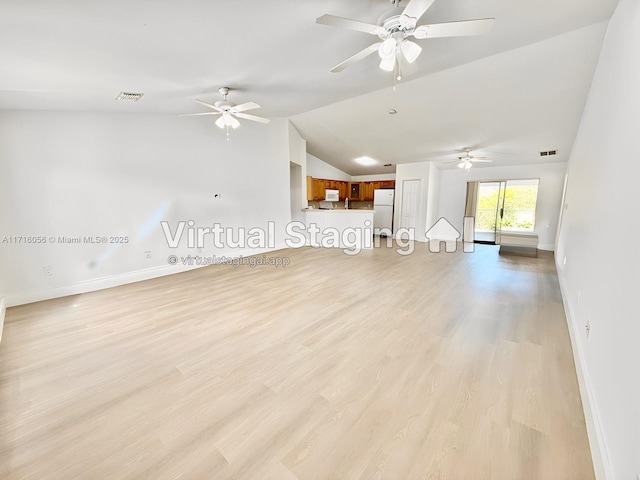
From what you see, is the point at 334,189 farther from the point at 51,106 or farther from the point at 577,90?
the point at 51,106

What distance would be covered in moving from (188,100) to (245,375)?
3.76 metres

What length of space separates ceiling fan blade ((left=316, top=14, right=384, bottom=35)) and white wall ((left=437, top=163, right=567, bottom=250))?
7.43 metres

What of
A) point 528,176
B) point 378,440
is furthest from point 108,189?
point 528,176

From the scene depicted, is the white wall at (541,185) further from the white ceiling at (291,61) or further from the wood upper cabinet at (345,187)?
the wood upper cabinet at (345,187)

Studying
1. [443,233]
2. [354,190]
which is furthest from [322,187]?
[443,233]

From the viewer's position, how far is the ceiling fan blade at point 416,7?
169cm

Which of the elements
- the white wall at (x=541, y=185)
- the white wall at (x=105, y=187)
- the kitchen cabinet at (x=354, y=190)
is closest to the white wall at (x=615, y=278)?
the white wall at (x=105, y=187)

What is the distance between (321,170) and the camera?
343 inches

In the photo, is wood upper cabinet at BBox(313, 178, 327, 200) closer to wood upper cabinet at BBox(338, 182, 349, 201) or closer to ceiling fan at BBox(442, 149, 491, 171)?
wood upper cabinet at BBox(338, 182, 349, 201)

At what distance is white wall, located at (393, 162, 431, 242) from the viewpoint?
789 cm

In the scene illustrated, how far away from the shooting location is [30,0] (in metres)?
1.57

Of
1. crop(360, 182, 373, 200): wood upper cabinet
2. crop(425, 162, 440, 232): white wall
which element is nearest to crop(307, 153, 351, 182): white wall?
crop(360, 182, 373, 200): wood upper cabinet

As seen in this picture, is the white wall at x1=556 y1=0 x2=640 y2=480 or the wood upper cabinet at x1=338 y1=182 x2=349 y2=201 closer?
the white wall at x1=556 y1=0 x2=640 y2=480

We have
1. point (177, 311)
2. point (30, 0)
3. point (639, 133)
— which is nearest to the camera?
point (639, 133)
